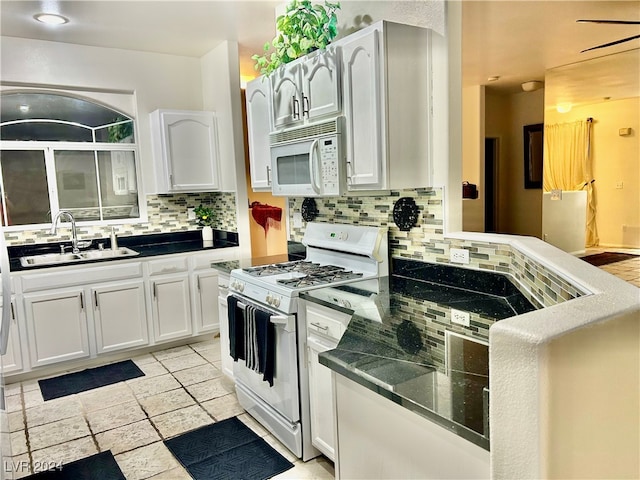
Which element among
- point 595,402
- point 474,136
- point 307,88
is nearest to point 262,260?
point 307,88

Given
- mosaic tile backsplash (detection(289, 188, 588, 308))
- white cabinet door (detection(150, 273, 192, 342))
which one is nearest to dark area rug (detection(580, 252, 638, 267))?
mosaic tile backsplash (detection(289, 188, 588, 308))

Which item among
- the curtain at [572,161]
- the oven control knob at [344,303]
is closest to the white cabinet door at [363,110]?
the oven control knob at [344,303]

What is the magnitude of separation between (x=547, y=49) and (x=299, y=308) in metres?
4.33

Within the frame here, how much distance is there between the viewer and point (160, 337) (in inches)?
156

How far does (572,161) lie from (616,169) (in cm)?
54

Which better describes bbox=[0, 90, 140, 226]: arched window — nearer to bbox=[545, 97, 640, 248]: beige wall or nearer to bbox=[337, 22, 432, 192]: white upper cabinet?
bbox=[337, 22, 432, 192]: white upper cabinet

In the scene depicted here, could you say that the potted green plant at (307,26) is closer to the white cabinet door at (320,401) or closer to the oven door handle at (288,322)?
the oven door handle at (288,322)

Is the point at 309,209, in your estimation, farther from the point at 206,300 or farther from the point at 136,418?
the point at 136,418

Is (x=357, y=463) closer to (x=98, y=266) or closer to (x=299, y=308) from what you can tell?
(x=299, y=308)

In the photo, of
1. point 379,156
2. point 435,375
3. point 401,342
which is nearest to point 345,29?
point 379,156

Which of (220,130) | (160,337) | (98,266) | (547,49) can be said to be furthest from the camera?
(547,49)

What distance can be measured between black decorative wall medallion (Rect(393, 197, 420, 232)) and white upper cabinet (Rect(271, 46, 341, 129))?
62 cm

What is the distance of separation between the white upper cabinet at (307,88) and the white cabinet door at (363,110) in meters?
0.07

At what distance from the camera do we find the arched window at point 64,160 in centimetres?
386
